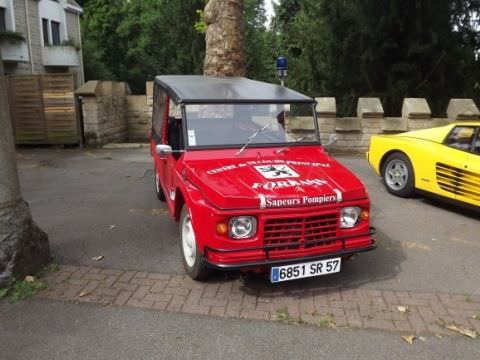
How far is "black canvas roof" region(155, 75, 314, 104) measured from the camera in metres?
4.97

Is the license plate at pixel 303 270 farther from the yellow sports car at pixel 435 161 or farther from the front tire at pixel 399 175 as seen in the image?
the front tire at pixel 399 175

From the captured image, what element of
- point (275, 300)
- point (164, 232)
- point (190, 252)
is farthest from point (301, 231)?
point (164, 232)

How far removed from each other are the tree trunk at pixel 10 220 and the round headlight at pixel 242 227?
2.06m

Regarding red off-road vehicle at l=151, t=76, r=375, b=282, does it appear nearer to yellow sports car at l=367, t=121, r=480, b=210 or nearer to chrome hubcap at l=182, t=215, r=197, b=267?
chrome hubcap at l=182, t=215, r=197, b=267

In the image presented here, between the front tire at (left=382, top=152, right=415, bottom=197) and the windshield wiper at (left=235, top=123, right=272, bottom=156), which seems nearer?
the windshield wiper at (left=235, top=123, right=272, bottom=156)

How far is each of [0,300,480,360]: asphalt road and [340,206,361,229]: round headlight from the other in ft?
3.18

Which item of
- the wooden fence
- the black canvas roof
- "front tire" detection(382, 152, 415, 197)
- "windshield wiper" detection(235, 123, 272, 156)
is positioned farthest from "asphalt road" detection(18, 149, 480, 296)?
the wooden fence

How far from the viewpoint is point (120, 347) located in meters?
3.29

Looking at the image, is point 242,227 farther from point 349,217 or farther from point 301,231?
point 349,217

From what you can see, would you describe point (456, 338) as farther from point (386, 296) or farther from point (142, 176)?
point (142, 176)

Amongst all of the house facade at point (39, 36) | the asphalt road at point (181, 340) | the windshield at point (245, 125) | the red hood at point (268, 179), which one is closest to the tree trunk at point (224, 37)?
the windshield at point (245, 125)

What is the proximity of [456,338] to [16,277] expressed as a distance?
3.83 meters

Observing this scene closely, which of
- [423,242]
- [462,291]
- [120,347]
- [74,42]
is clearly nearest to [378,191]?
[423,242]

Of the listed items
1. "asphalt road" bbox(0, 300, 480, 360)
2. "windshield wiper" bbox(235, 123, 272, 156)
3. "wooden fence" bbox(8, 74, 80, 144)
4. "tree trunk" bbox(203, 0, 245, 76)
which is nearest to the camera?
"asphalt road" bbox(0, 300, 480, 360)
